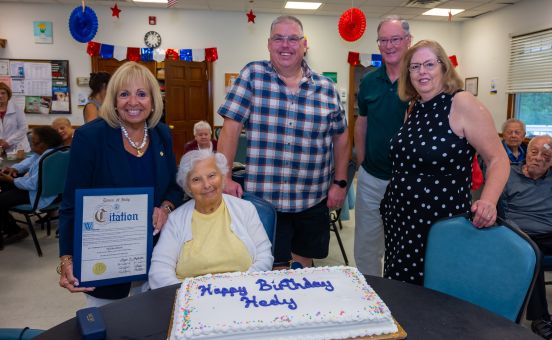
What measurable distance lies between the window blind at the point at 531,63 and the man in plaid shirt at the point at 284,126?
215 inches

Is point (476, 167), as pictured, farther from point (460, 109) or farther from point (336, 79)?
point (336, 79)

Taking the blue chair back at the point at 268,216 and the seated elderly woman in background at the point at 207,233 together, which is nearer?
the seated elderly woman in background at the point at 207,233

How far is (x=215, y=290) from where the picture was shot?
1.12m

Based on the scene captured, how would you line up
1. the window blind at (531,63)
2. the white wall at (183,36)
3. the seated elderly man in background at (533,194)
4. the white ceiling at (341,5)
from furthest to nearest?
the white wall at (183,36) → the white ceiling at (341,5) → the window blind at (531,63) → the seated elderly man in background at (533,194)

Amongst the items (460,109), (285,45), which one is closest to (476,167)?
(460,109)

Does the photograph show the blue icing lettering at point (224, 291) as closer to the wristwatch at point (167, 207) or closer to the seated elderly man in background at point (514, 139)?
the wristwatch at point (167, 207)

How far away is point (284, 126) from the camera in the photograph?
6.75 ft

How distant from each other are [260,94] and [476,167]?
1443 millimetres

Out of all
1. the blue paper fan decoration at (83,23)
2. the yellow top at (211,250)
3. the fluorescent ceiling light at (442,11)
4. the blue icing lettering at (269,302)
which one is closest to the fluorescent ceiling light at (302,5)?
the fluorescent ceiling light at (442,11)

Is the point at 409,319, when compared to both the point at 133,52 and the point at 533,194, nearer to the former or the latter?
the point at 533,194

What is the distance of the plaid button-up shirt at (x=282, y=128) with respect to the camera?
80.9 inches

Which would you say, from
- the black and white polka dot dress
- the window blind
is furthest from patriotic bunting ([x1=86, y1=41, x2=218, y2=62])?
the black and white polka dot dress

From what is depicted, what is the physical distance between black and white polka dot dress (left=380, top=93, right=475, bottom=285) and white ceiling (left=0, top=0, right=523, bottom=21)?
18.6 ft

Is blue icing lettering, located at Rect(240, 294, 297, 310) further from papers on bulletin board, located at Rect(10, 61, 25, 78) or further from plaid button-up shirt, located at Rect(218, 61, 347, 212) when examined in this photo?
papers on bulletin board, located at Rect(10, 61, 25, 78)
